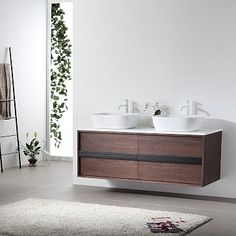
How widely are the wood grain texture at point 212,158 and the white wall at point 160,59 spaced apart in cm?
11

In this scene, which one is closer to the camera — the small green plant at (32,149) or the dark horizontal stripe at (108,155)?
the dark horizontal stripe at (108,155)

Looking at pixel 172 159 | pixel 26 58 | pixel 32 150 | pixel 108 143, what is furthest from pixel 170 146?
pixel 26 58

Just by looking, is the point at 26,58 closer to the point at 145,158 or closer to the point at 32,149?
the point at 32,149

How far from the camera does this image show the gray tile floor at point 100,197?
5.64 metres

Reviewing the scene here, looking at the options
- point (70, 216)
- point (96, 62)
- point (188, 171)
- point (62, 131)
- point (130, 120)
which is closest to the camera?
point (70, 216)

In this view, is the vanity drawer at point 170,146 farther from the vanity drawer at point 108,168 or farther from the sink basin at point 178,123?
the vanity drawer at point 108,168

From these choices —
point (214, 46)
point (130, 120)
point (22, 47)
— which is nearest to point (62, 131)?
point (22, 47)

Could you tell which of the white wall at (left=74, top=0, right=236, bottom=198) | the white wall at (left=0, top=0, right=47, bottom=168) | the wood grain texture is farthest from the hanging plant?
the wood grain texture

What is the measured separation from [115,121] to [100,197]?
86cm

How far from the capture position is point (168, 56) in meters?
7.00

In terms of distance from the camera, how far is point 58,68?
962 centimetres

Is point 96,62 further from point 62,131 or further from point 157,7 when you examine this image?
point 62,131

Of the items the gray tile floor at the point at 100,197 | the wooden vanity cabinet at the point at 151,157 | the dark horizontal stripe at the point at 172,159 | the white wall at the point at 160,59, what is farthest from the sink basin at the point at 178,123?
the gray tile floor at the point at 100,197

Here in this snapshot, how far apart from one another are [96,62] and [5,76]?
179 centimetres
